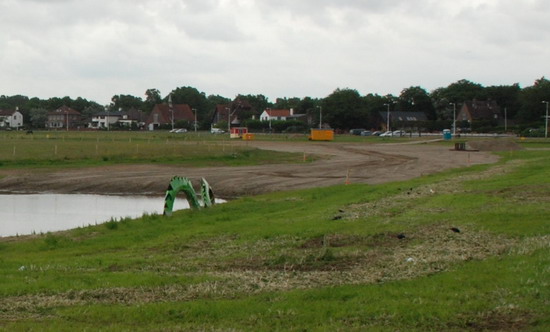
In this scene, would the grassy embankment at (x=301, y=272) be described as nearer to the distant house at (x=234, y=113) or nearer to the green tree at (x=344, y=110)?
the green tree at (x=344, y=110)

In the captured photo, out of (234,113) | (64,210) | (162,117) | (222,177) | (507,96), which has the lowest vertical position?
(64,210)

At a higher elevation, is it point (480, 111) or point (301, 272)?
point (480, 111)

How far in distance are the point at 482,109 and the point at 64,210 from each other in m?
158

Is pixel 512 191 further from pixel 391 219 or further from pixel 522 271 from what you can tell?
pixel 522 271

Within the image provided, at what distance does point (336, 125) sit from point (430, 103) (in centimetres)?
Result: 4152

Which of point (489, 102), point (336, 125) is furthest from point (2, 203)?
point (489, 102)

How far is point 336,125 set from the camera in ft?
539

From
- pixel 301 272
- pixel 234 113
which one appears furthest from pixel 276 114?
pixel 301 272

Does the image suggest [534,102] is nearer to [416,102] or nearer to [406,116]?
[406,116]

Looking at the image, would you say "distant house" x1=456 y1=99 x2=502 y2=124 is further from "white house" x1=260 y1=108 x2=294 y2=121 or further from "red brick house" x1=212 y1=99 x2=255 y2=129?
"red brick house" x1=212 y1=99 x2=255 y2=129

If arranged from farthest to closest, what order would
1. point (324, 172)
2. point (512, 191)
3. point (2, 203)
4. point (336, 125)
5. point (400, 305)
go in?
point (336, 125)
point (324, 172)
point (2, 203)
point (512, 191)
point (400, 305)

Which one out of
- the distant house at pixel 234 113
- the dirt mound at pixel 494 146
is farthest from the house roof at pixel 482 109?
the dirt mound at pixel 494 146

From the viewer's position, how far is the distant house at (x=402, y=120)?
6841 inches

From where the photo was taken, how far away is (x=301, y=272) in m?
11.9
